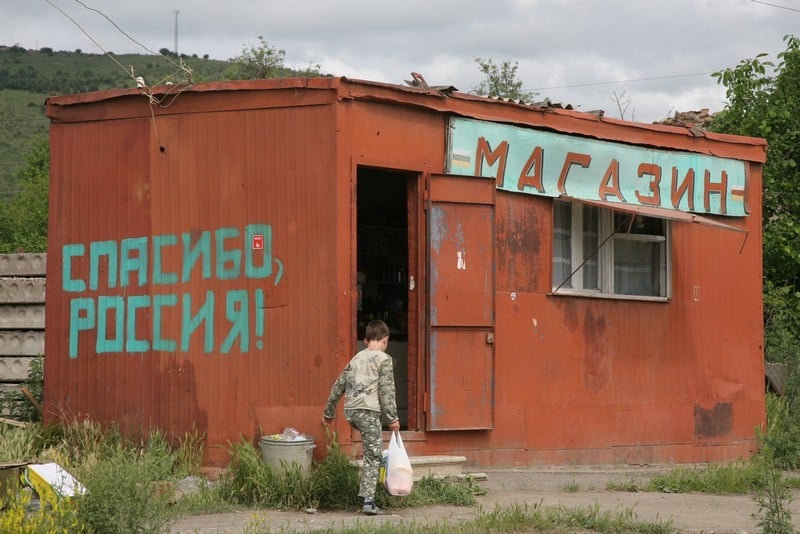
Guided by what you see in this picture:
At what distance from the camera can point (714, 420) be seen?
13109mm

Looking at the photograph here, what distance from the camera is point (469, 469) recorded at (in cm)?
1080

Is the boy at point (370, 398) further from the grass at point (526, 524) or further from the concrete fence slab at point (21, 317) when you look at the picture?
the concrete fence slab at point (21, 317)

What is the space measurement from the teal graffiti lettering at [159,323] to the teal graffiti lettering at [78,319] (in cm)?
91

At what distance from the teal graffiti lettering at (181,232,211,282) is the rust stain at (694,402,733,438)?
6.06 metres

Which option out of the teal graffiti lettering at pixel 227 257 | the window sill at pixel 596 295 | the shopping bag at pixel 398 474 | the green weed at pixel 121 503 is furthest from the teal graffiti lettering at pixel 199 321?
the window sill at pixel 596 295

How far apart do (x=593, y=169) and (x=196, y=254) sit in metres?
4.46

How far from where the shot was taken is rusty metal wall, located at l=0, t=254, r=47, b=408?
14.3 metres

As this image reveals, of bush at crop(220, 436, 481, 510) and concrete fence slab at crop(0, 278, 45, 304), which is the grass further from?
concrete fence slab at crop(0, 278, 45, 304)

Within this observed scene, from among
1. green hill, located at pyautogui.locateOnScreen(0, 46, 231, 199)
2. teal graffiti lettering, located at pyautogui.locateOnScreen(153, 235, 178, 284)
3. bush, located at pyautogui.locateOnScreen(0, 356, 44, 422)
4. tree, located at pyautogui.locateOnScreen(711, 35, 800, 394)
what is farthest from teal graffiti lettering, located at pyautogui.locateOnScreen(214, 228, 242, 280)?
green hill, located at pyautogui.locateOnScreen(0, 46, 231, 199)

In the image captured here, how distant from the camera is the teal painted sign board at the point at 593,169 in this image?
1113 cm

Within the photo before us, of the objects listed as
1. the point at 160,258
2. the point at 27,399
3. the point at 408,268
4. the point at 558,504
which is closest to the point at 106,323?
the point at 160,258

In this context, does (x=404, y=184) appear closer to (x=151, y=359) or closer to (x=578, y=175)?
(x=578, y=175)

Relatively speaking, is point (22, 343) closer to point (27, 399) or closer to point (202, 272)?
point (27, 399)

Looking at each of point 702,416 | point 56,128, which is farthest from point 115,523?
point 702,416
